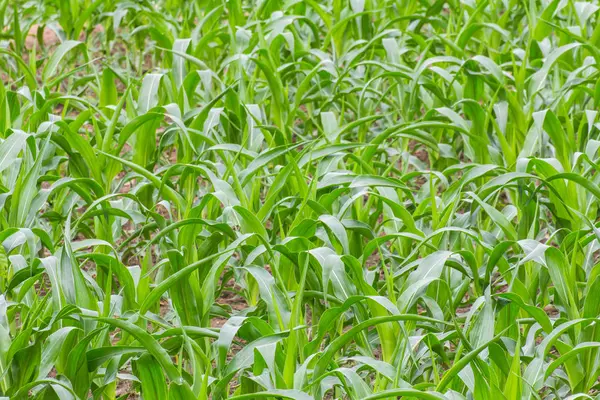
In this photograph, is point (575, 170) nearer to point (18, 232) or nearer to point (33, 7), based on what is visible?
point (18, 232)

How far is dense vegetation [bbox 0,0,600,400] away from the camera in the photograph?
2.11m

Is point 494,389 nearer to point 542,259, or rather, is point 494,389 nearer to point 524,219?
point 542,259

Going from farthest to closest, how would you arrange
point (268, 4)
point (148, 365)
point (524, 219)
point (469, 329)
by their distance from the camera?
point (268, 4)
point (524, 219)
point (469, 329)
point (148, 365)

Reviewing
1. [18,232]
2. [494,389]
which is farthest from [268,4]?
[494,389]

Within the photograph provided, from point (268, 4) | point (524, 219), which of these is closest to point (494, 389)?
point (524, 219)

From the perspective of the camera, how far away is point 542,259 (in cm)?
234

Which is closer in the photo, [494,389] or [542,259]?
[494,389]

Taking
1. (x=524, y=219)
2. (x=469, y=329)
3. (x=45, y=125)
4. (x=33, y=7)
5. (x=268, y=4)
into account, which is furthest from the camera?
(x=33, y=7)

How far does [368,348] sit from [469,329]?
0.24 metres

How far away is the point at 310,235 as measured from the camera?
8.19ft

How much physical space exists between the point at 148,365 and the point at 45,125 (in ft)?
3.63

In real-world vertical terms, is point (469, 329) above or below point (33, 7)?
below

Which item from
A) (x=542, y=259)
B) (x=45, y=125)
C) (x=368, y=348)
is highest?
(x=45, y=125)

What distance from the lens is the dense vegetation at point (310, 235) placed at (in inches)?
83.0
